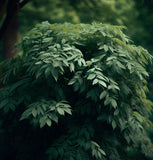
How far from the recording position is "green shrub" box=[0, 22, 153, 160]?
8.87ft

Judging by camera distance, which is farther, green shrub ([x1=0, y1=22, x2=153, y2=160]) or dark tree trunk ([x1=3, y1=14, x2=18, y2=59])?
dark tree trunk ([x1=3, y1=14, x2=18, y2=59])

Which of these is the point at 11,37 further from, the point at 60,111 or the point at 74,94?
the point at 60,111

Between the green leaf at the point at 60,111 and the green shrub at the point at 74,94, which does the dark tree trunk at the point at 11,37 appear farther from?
the green leaf at the point at 60,111

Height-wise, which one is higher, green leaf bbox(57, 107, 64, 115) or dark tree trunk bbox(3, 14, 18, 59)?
green leaf bbox(57, 107, 64, 115)

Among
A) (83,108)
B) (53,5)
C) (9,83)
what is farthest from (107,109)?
(53,5)

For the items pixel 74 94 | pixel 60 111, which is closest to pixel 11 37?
pixel 74 94

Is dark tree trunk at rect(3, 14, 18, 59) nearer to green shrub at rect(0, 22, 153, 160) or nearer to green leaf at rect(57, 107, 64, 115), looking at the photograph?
green shrub at rect(0, 22, 153, 160)

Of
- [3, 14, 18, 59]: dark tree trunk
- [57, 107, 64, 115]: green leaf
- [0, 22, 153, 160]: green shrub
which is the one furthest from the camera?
[3, 14, 18, 59]: dark tree trunk

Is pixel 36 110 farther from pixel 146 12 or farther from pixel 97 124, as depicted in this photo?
pixel 146 12

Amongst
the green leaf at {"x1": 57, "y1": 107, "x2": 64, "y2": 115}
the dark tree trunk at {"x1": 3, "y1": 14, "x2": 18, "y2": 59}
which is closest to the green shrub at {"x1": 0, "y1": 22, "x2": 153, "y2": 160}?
the green leaf at {"x1": 57, "y1": 107, "x2": 64, "y2": 115}

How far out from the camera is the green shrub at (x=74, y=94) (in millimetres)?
2705

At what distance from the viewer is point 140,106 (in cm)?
336

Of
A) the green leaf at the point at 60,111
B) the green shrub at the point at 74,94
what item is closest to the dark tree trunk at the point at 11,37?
the green shrub at the point at 74,94

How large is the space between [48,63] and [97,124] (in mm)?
1242
